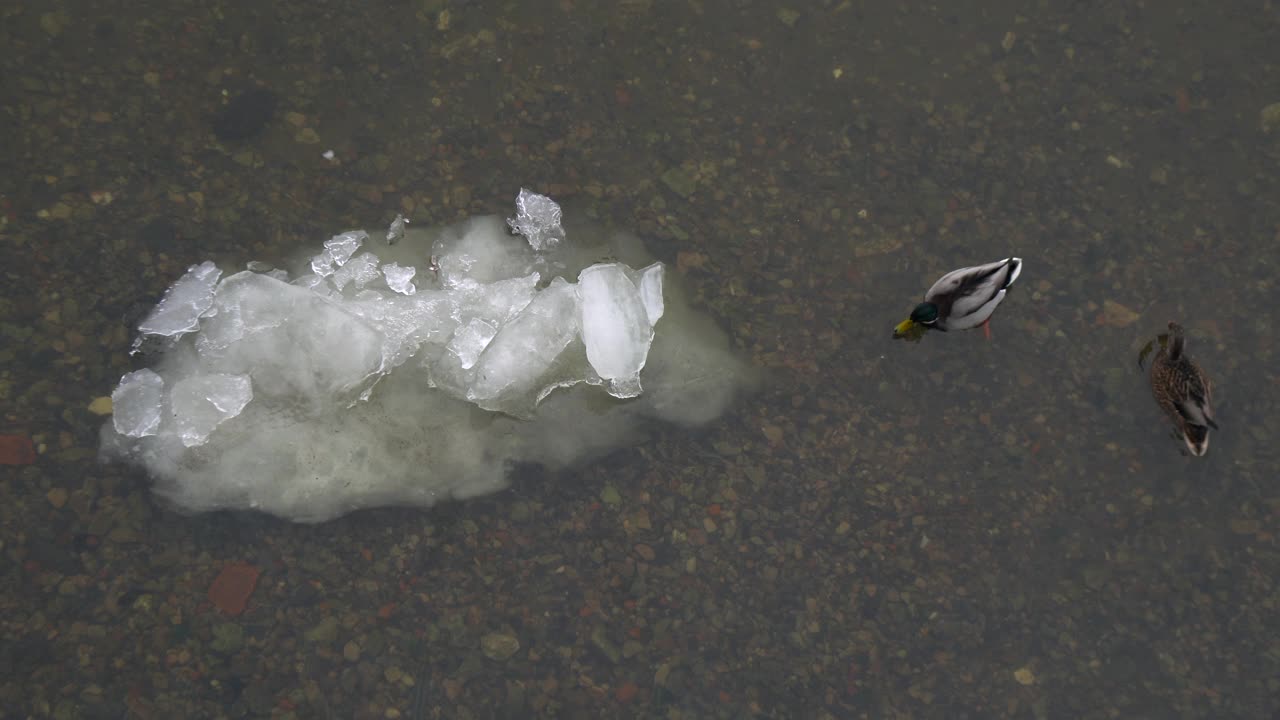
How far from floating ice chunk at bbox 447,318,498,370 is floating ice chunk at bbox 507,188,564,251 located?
15.5 inches

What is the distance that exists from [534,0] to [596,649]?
8.42 feet

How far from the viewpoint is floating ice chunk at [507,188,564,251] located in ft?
11.5

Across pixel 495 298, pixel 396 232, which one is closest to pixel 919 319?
pixel 495 298

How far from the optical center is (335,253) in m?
3.44

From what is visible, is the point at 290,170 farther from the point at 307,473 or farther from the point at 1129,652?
the point at 1129,652

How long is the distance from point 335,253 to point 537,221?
0.75 m

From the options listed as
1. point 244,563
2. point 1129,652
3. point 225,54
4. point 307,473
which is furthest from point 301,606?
point 1129,652

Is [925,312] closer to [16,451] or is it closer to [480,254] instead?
[480,254]

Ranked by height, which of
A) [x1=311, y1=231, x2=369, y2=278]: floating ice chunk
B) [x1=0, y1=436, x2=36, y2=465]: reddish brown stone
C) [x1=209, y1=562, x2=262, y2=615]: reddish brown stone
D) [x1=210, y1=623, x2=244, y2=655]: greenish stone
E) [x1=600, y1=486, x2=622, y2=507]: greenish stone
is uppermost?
[x1=311, y1=231, x2=369, y2=278]: floating ice chunk

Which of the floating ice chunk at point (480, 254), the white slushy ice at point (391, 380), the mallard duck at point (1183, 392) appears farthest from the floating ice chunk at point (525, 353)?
the mallard duck at point (1183, 392)

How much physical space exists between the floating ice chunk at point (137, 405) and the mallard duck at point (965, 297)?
260cm

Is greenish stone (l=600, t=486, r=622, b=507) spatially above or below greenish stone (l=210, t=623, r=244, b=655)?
above

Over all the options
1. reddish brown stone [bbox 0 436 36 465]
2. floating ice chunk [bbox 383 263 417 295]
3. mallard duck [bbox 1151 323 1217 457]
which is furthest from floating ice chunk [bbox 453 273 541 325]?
mallard duck [bbox 1151 323 1217 457]

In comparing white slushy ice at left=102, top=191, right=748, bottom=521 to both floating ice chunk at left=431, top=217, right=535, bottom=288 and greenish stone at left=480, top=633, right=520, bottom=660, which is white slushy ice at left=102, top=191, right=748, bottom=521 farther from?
greenish stone at left=480, top=633, right=520, bottom=660
